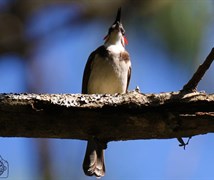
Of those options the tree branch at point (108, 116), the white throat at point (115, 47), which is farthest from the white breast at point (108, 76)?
the tree branch at point (108, 116)

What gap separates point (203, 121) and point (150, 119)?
0.72ft

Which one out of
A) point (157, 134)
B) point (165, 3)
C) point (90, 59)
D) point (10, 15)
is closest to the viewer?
point (10, 15)

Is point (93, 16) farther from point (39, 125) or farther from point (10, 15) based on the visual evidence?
point (39, 125)

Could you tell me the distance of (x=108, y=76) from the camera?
367 centimetres

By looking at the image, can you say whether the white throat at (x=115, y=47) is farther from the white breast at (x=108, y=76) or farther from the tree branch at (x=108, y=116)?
the tree branch at (x=108, y=116)

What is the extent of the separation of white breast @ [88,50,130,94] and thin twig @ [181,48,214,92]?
5.91ft

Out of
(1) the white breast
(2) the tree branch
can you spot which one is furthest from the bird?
(2) the tree branch

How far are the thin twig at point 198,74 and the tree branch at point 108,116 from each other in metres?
0.03

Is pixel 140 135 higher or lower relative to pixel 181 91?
lower

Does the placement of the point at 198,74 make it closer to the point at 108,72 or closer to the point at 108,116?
the point at 108,116

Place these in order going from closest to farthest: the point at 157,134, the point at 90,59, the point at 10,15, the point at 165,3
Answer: the point at 10,15 < the point at 157,134 < the point at 165,3 < the point at 90,59

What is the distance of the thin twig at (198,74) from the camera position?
5.80 feet

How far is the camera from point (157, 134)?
1834 millimetres

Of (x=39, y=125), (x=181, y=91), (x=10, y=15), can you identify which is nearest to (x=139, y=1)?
(x=181, y=91)
